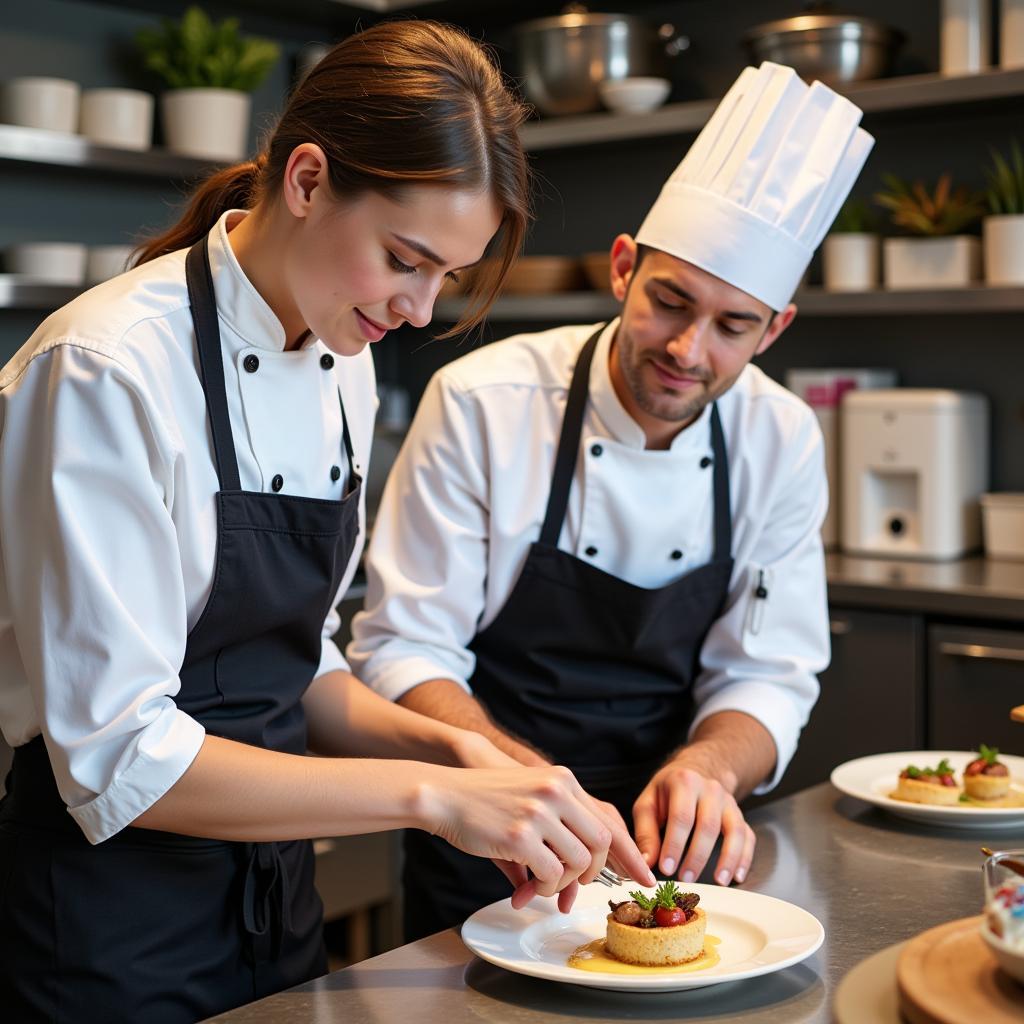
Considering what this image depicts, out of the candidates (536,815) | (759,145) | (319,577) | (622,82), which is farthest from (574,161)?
(536,815)

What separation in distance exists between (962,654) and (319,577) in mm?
1746

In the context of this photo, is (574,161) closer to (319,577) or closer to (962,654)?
(962,654)

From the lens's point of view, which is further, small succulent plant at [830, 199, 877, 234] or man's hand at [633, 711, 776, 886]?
small succulent plant at [830, 199, 877, 234]

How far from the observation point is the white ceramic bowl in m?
3.55

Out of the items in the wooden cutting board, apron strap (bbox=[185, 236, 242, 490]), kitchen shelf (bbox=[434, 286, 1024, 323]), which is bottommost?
the wooden cutting board

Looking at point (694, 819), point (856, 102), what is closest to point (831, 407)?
point (856, 102)

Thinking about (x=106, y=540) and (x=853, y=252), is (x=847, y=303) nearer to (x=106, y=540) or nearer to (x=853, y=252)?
(x=853, y=252)

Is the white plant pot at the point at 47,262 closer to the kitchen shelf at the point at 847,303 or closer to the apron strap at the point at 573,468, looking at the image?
the kitchen shelf at the point at 847,303

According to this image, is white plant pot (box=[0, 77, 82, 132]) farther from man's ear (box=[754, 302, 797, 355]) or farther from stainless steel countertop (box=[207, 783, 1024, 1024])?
stainless steel countertop (box=[207, 783, 1024, 1024])

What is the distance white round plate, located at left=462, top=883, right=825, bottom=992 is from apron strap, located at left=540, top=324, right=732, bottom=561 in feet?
2.10

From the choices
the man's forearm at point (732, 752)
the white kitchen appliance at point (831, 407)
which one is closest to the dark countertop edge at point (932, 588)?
the white kitchen appliance at point (831, 407)

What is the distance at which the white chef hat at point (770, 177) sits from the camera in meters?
1.85

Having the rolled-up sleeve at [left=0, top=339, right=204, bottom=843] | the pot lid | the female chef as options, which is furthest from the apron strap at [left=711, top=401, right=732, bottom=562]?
the pot lid

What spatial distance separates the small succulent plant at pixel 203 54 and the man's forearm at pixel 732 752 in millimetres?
2555
